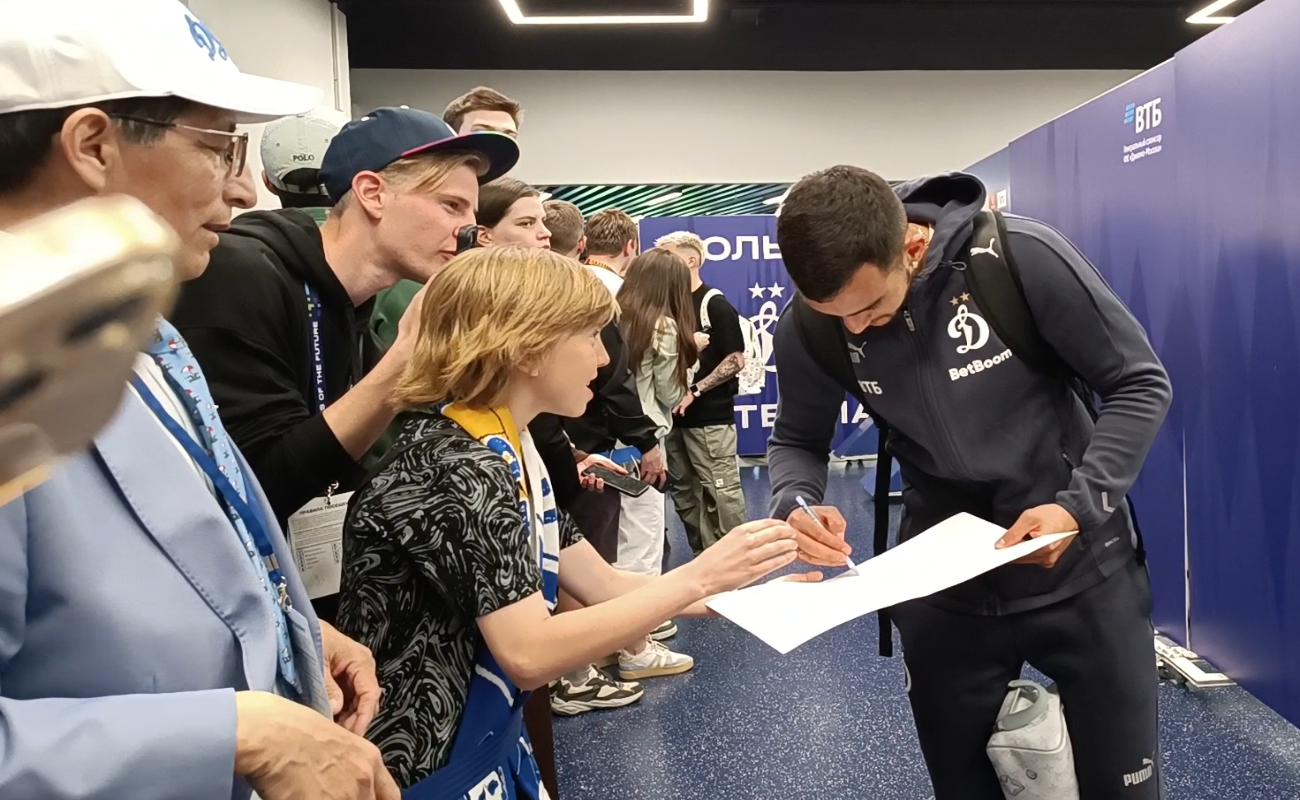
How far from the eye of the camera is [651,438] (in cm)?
366

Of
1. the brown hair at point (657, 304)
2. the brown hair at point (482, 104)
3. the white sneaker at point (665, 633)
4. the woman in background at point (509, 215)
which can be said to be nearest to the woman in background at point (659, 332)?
the brown hair at point (657, 304)

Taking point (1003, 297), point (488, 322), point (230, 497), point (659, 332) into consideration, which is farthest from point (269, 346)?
point (659, 332)

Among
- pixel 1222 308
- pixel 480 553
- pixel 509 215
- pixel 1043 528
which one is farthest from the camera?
pixel 1222 308

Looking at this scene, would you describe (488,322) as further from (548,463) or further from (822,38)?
(822,38)

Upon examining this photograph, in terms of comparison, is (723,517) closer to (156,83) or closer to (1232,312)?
(1232,312)

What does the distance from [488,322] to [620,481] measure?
1651 millimetres

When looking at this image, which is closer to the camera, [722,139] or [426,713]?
[426,713]

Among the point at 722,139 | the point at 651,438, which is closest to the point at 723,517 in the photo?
the point at 651,438

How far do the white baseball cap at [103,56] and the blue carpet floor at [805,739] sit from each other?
2.45 meters

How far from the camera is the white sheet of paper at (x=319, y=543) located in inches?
62.7

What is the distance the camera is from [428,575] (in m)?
1.24

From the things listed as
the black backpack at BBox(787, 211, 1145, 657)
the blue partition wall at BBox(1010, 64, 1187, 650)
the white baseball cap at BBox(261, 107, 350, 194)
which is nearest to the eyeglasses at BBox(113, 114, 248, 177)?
the white baseball cap at BBox(261, 107, 350, 194)

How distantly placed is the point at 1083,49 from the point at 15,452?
1048cm

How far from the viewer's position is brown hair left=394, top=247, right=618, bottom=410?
1.36m
